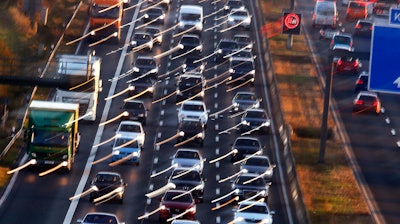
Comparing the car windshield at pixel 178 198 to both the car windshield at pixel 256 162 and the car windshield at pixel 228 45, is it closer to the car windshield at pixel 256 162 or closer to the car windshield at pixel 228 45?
the car windshield at pixel 256 162

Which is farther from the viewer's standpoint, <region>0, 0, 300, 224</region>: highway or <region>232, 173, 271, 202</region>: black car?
<region>232, 173, 271, 202</region>: black car

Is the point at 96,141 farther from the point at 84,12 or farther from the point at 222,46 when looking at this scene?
the point at 84,12

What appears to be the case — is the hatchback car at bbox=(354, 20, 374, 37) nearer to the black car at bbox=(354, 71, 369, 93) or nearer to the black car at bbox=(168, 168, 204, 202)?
the black car at bbox=(354, 71, 369, 93)

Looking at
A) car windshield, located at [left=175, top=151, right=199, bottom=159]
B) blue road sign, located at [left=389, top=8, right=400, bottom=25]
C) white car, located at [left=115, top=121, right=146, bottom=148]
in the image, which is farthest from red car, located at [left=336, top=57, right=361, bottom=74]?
blue road sign, located at [left=389, top=8, right=400, bottom=25]

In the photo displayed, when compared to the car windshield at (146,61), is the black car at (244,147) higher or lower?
lower

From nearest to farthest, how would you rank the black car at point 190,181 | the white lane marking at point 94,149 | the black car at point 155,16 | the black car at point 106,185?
the white lane marking at point 94,149 → the black car at point 106,185 → the black car at point 190,181 → the black car at point 155,16

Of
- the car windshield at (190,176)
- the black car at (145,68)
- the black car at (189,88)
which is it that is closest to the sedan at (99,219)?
the car windshield at (190,176)
